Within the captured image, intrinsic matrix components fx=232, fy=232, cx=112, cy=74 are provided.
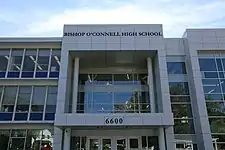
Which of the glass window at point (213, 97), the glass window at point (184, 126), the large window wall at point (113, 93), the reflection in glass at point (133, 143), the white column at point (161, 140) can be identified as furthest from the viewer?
the large window wall at point (113, 93)

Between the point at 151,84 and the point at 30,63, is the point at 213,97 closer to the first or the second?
the point at 151,84

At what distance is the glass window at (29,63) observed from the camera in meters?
18.3

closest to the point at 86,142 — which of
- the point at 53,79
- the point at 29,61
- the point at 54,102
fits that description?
the point at 54,102

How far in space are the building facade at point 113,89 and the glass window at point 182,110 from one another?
3.0 inches

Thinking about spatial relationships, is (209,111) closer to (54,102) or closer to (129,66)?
(129,66)

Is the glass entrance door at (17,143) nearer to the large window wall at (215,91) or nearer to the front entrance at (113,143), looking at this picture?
the front entrance at (113,143)

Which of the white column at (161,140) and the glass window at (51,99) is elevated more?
the glass window at (51,99)

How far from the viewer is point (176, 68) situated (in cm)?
1952

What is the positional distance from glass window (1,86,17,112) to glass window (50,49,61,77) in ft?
10.6

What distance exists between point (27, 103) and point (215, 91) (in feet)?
47.6

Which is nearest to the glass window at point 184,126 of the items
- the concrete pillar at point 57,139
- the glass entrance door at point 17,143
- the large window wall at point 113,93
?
the large window wall at point 113,93

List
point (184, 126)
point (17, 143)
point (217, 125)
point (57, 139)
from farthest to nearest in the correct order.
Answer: point (184, 126) < point (17, 143) < point (217, 125) < point (57, 139)

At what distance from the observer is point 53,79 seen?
18047 mm

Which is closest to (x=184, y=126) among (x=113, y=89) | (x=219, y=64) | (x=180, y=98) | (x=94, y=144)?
(x=180, y=98)
